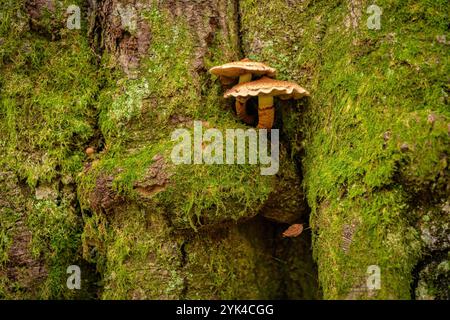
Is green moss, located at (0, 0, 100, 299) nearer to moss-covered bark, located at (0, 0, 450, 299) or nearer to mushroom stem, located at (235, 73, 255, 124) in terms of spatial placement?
moss-covered bark, located at (0, 0, 450, 299)

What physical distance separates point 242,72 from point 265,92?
333mm

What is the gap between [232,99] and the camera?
342 cm

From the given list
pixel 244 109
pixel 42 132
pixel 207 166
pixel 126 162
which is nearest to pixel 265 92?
pixel 244 109

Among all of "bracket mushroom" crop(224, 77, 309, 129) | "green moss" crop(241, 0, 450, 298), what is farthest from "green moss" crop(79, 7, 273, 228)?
"green moss" crop(241, 0, 450, 298)

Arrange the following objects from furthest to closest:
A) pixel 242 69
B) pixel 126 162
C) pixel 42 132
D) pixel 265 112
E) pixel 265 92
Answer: pixel 42 132 → pixel 265 112 → pixel 126 162 → pixel 242 69 → pixel 265 92

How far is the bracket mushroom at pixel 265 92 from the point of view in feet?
9.74

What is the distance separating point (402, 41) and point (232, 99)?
1.32 m

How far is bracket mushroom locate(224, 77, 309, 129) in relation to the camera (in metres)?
2.97

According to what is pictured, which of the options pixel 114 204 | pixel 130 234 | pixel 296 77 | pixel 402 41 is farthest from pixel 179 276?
pixel 402 41

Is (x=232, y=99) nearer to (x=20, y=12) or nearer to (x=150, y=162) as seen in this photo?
(x=150, y=162)

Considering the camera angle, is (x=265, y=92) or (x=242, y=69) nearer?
(x=265, y=92)

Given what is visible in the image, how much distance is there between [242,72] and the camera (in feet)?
10.4

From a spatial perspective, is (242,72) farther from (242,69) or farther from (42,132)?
(42,132)

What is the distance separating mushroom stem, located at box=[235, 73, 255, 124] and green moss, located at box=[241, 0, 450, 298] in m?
0.30
